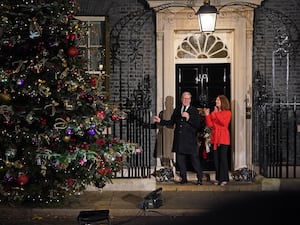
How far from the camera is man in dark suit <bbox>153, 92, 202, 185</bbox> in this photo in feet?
39.1

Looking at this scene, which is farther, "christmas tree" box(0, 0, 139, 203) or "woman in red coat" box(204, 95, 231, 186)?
"woman in red coat" box(204, 95, 231, 186)

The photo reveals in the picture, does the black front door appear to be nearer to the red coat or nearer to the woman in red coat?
the woman in red coat

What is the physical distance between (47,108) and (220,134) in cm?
375

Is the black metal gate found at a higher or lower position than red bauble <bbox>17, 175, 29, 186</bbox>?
higher

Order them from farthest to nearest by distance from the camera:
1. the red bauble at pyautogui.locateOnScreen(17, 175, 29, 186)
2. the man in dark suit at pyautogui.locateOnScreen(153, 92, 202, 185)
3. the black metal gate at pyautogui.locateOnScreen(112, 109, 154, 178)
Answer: the black metal gate at pyautogui.locateOnScreen(112, 109, 154, 178), the man in dark suit at pyautogui.locateOnScreen(153, 92, 202, 185), the red bauble at pyautogui.locateOnScreen(17, 175, 29, 186)

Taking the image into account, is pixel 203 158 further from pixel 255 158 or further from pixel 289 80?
pixel 289 80

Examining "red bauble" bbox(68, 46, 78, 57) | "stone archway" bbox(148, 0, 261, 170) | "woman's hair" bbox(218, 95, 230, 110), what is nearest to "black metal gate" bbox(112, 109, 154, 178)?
"stone archway" bbox(148, 0, 261, 170)

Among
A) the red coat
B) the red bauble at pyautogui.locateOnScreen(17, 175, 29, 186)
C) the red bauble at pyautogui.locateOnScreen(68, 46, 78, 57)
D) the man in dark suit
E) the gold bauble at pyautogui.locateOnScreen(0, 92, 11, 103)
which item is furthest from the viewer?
the man in dark suit

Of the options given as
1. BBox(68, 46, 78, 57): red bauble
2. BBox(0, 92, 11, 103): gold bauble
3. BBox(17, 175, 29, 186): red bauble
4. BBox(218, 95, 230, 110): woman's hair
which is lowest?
BBox(17, 175, 29, 186): red bauble

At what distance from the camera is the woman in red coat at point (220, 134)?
11.8 meters

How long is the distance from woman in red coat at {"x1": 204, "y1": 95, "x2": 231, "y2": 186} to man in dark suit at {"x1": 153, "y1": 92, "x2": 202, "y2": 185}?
32cm

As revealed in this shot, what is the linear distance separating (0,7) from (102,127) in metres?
2.58

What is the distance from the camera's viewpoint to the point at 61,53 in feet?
32.0

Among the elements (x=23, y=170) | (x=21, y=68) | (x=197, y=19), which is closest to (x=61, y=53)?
(x=21, y=68)
